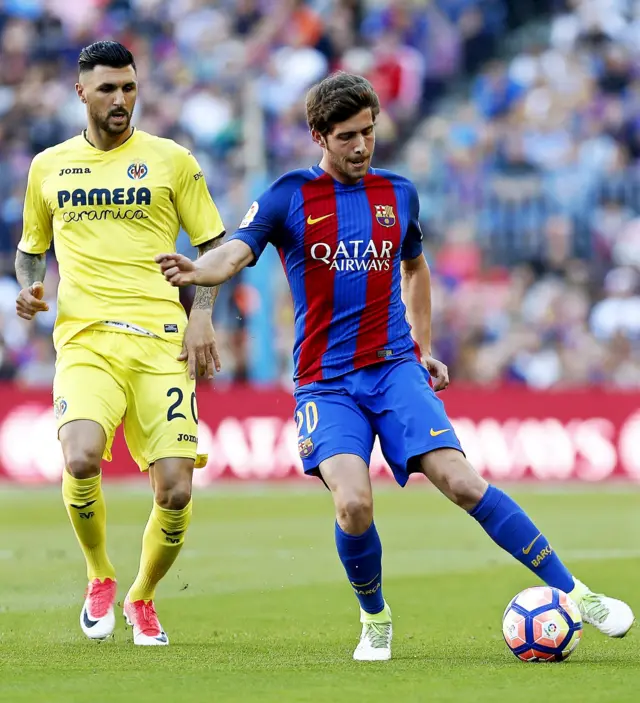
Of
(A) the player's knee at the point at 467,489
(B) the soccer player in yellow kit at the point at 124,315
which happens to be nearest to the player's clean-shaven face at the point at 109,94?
(B) the soccer player in yellow kit at the point at 124,315

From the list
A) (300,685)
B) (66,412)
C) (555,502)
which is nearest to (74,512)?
(66,412)

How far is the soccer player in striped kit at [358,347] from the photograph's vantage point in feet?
20.3

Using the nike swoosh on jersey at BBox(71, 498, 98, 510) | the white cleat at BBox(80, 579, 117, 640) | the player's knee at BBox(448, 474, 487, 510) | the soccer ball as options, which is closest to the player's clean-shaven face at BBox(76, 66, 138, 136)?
the nike swoosh on jersey at BBox(71, 498, 98, 510)

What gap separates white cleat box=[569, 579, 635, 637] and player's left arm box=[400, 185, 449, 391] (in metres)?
1.27

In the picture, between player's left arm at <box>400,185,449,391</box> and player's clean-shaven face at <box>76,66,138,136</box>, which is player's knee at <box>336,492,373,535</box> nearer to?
player's left arm at <box>400,185,449,391</box>

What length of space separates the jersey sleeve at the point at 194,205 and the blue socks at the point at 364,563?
5.42ft

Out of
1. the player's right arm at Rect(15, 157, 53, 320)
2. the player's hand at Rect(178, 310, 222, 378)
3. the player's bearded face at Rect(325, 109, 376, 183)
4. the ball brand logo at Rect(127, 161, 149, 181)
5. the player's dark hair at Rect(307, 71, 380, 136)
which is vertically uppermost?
the player's dark hair at Rect(307, 71, 380, 136)

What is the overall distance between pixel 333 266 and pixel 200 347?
882mm

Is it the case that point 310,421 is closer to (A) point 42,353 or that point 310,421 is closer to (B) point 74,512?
(B) point 74,512

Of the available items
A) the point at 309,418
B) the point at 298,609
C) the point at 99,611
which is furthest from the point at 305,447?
the point at 298,609

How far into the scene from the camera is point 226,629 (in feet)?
24.7

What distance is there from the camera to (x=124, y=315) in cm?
711

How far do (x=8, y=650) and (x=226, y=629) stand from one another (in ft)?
4.13

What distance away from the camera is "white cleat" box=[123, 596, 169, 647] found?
695 centimetres
